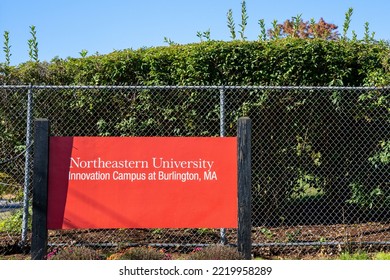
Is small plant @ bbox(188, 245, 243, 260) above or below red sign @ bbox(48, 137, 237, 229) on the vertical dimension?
below

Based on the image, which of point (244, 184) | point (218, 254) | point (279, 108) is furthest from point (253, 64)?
point (218, 254)

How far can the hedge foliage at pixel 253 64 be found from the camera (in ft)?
24.3

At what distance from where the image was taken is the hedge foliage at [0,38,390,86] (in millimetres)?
7398

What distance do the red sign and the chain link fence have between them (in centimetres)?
174

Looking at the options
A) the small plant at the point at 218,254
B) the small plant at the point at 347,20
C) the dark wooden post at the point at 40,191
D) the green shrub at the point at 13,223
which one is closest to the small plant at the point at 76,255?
the dark wooden post at the point at 40,191

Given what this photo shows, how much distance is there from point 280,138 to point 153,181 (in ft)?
8.59

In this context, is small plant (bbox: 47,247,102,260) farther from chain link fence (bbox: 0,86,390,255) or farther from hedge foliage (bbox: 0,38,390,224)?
hedge foliage (bbox: 0,38,390,224)

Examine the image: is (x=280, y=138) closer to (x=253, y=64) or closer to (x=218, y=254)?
(x=253, y=64)

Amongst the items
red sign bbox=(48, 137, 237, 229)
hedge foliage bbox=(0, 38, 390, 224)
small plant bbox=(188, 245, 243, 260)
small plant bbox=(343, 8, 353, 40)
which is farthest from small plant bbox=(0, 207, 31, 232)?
small plant bbox=(343, 8, 353, 40)

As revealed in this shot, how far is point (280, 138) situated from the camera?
7523 mm

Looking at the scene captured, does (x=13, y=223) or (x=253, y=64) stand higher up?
(x=253, y=64)

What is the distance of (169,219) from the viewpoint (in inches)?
219

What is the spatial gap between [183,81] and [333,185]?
260cm

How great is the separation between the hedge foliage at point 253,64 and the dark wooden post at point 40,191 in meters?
2.40
